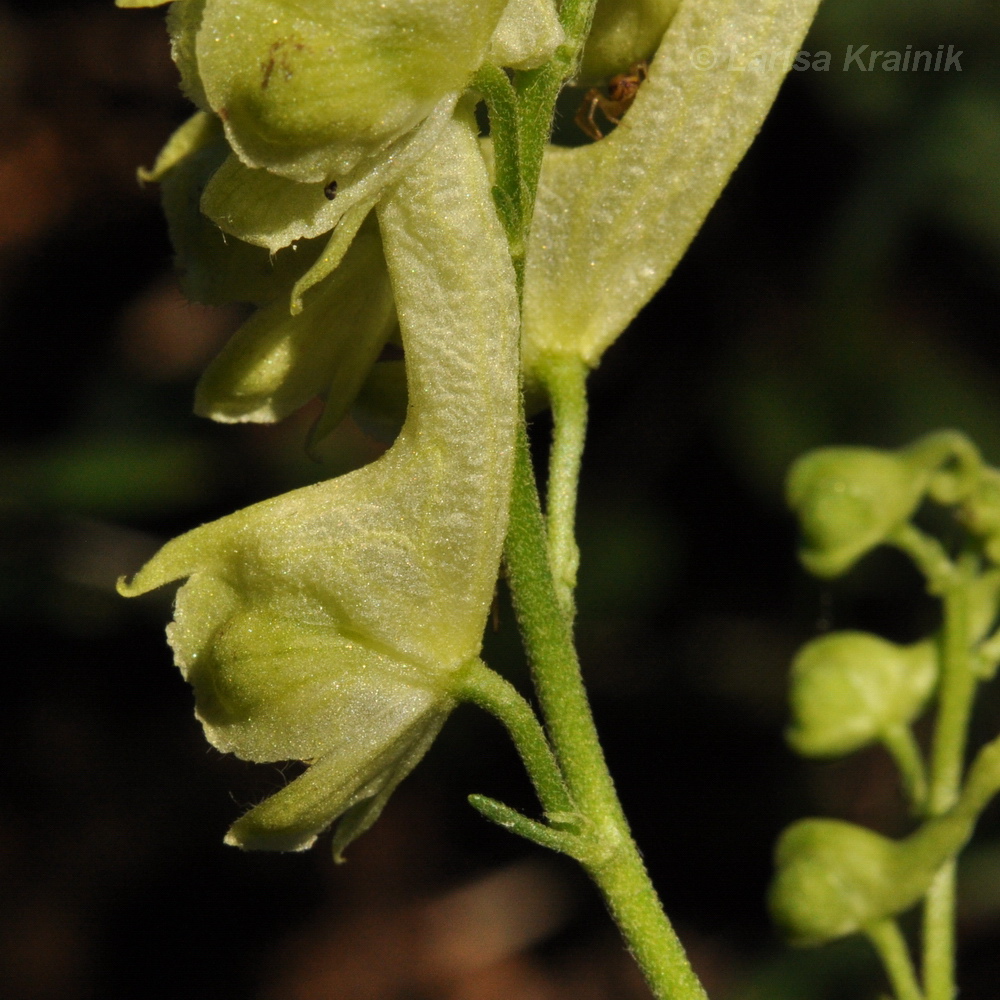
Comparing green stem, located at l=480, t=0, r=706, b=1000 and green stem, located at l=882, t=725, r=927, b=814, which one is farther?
green stem, located at l=882, t=725, r=927, b=814

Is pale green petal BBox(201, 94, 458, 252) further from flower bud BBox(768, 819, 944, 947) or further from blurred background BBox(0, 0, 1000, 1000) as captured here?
blurred background BBox(0, 0, 1000, 1000)

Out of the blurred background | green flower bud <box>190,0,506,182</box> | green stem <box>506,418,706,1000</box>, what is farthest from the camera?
the blurred background

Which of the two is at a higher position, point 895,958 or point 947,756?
point 947,756

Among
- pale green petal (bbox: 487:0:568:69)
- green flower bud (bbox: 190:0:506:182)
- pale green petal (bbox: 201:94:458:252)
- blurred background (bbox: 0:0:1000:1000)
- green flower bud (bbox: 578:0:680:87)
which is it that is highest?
green flower bud (bbox: 578:0:680:87)

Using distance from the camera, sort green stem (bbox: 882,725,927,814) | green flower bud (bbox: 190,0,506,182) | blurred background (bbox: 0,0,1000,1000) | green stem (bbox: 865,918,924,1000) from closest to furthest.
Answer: green flower bud (bbox: 190,0,506,182), green stem (bbox: 865,918,924,1000), green stem (bbox: 882,725,927,814), blurred background (bbox: 0,0,1000,1000)

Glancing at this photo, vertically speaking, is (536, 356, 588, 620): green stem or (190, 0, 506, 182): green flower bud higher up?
(190, 0, 506, 182): green flower bud

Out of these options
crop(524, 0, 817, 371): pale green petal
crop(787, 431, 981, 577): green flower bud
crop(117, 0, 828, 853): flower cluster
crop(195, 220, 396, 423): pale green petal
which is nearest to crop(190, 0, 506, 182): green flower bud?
crop(117, 0, 828, 853): flower cluster

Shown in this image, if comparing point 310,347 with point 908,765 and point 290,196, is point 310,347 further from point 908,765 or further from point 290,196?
point 908,765

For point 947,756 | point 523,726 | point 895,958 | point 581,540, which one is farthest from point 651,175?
point 581,540
